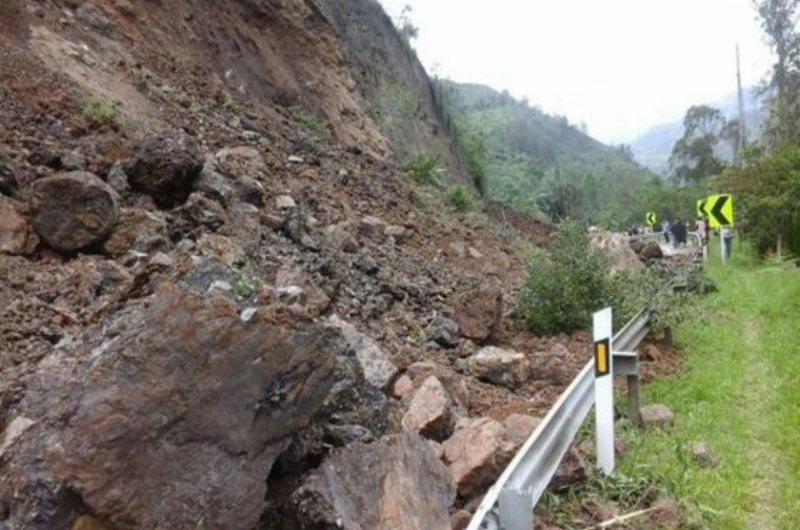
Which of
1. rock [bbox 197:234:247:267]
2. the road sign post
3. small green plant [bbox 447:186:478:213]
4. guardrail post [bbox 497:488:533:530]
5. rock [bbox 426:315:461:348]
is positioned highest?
small green plant [bbox 447:186:478:213]

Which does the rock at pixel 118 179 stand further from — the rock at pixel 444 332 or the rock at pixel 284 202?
the rock at pixel 444 332

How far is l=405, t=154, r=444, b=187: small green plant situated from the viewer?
18969 mm

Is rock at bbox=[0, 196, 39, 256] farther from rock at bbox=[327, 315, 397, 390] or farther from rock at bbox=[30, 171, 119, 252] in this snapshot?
rock at bbox=[327, 315, 397, 390]

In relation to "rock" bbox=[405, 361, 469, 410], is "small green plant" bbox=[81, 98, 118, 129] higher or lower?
higher

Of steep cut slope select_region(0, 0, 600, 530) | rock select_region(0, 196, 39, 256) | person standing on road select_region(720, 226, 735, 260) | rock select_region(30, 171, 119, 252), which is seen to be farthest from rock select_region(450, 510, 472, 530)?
person standing on road select_region(720, 226, 735, 260)

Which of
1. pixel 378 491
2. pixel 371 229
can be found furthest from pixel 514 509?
pixel 371 229

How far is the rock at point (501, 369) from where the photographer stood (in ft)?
22.1

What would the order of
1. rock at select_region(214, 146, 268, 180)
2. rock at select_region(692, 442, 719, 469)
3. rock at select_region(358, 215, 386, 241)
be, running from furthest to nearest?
rock at select_region(358, 215, 386, 241)
rock at select_region(214, 146, 268, 180)
rock at select_region(692, 442, 719, 469)

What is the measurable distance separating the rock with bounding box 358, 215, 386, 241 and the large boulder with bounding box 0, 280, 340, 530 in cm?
797

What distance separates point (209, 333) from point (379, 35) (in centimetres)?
2501

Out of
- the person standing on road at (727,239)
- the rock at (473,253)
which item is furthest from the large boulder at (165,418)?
the person standing on road at (727,239)

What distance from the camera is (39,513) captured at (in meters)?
2.67

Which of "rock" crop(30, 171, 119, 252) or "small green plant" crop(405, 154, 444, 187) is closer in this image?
"rock" crop(30, 171, 119, 252)

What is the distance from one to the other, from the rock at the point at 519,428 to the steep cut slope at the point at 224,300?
0.07ft
